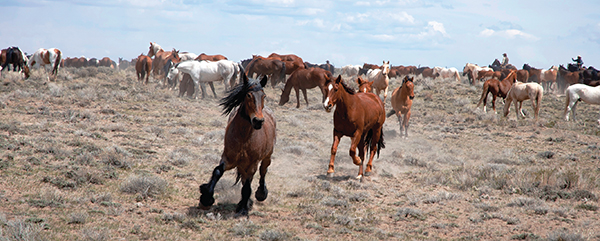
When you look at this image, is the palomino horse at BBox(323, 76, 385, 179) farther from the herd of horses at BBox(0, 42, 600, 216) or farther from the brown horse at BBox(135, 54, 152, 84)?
the brown horse at BBox(135, 54, 152, 84)

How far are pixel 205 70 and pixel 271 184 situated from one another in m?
15.4

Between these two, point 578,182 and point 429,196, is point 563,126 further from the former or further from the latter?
point 429,196

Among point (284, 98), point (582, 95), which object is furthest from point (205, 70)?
point (582, 95)

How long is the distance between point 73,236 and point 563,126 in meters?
21.3

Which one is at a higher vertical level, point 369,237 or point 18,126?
point 18,126

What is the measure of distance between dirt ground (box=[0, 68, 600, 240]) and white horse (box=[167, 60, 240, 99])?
5.94 m

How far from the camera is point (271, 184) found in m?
8.80

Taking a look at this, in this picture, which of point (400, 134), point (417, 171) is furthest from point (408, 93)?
point (417, 171)

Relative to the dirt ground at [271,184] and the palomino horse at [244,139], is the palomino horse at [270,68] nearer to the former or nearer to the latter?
the dirt ground at [271,184]

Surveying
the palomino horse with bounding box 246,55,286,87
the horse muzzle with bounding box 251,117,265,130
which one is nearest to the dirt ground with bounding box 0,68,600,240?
the horse muzzle with bounding box 251,117,265,130

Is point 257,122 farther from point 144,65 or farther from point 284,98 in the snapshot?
point 144,65

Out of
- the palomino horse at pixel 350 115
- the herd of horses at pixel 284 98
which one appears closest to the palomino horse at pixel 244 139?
the herd of horses at pixel 284 98

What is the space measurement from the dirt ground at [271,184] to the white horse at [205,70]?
19.5 ft

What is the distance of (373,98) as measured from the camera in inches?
425
